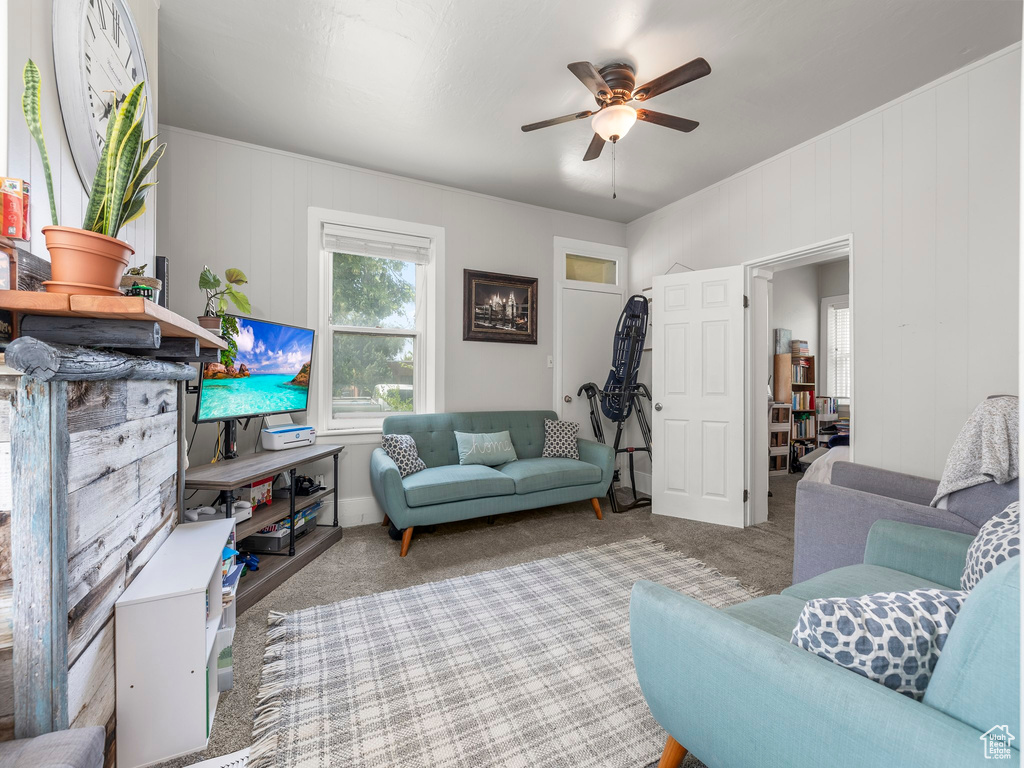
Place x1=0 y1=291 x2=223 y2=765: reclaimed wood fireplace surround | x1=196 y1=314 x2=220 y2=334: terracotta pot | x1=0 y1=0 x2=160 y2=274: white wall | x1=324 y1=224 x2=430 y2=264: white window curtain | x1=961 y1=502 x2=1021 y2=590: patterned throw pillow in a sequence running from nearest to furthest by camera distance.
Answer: x1=0 y1=291 x2=223 y2=765: reclaimed wood fireplace surround
x1=0 y1=0 x2=160 y2=274: white wall
x1=961 y1=502 x2=1021 y2=590: patterned throw pillow
x1=196 y1=314 x2=220 y2=334: terracotta pot
x1=324 y1=224 x2=430 y2=264: white window curtain

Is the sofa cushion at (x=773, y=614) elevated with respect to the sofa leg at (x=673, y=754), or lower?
elevated

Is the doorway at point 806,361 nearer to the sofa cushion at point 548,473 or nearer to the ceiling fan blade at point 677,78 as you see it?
the sofa cushion at point 548,473

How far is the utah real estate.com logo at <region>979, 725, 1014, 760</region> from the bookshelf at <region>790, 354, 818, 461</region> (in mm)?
5904

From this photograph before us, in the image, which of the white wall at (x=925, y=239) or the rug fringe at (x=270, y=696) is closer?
the rug fringe at (x=270, y=696)

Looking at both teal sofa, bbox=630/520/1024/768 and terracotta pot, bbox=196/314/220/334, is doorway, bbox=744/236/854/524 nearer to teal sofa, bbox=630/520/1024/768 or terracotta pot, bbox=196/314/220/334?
teal sofa, bbox=630/520/1024/768

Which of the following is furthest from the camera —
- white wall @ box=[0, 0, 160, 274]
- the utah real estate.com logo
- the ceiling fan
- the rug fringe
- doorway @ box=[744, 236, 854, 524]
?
doorway @ box=[744, 236, 854, 524]

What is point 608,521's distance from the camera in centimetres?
354

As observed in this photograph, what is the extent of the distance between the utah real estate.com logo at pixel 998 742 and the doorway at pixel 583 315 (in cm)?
361

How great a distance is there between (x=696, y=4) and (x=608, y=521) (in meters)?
3.17

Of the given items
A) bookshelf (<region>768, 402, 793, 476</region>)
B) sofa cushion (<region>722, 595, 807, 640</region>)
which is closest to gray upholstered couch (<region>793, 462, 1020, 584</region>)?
sofa cushion (<region>722, 595, 807, 640</region>)

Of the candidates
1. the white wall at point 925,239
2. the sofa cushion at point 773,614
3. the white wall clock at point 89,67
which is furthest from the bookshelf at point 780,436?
the white wall clock at point 89,67

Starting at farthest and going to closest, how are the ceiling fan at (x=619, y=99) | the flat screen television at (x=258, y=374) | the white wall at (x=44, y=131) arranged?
the flat screen television at (x=258, y=374)
the ceiling fan at (x=619, y=99)
the white wall at (x=44, y=131)

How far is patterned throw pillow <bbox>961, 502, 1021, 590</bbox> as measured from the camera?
115 centimetres

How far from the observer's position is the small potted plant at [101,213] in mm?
915
